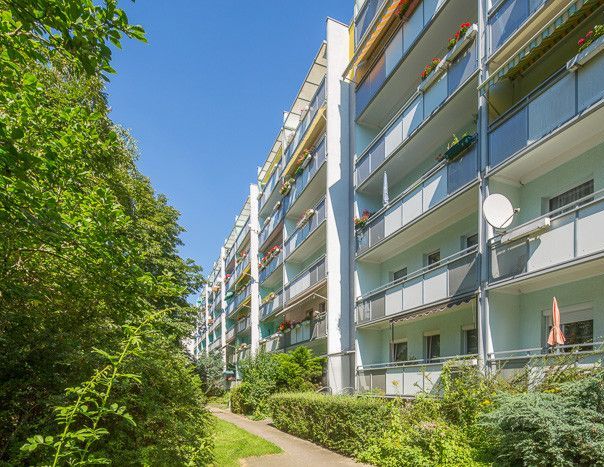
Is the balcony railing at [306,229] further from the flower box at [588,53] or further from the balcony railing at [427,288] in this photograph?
the flower box at [588,53]

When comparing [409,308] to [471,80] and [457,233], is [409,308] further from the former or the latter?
[471,80]

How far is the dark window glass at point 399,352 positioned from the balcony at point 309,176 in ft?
30.5

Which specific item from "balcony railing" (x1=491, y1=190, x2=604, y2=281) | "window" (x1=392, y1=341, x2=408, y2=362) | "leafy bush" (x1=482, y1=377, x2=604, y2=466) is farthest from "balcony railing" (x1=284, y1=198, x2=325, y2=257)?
"leafy bush" (x1=482, y1=377, x2=604, y2=466)

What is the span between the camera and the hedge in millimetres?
10008

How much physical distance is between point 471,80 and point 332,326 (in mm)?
11456

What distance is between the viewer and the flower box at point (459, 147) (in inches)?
430

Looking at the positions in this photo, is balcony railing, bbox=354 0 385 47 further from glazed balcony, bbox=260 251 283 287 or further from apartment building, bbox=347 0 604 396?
glazed balcony, bbox=260 251 283 287

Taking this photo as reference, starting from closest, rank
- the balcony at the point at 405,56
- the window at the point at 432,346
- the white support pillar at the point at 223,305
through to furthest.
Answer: the balcony at the point at 405,56, the window at the point at 432,346, the white support pillar at the point at 223,305

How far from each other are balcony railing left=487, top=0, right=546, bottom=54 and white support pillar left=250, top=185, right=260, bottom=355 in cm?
2694

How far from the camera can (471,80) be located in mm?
11016

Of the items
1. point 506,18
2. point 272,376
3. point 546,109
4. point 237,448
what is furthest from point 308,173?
point 237,448

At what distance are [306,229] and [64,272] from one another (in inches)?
696

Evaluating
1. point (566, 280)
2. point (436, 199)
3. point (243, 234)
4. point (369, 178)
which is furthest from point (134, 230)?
point (243, 234)

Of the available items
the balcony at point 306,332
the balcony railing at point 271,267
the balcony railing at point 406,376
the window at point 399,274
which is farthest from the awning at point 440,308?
the balcony railing at point 271,267
